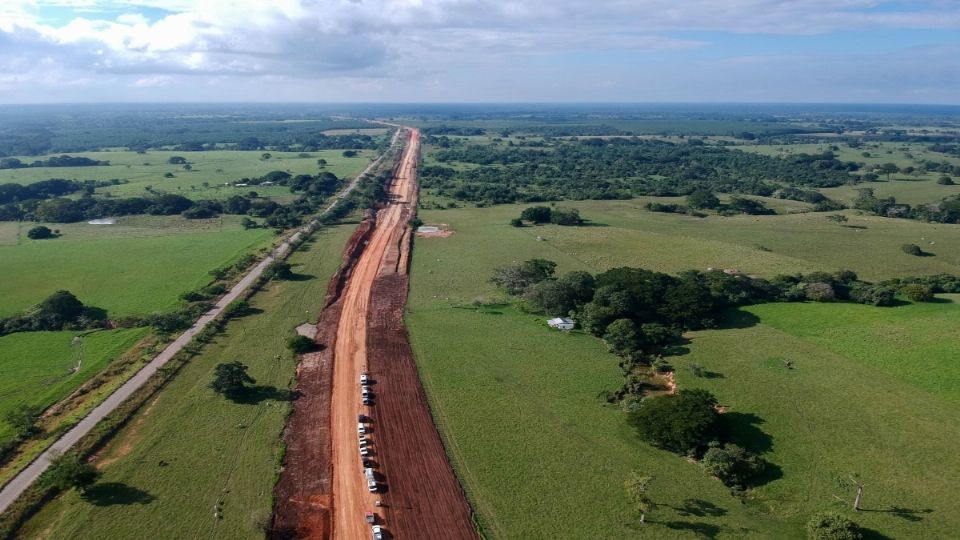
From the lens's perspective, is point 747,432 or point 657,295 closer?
point 747,432

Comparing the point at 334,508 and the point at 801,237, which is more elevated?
the point at 801,237

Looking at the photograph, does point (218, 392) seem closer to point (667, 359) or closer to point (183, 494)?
point (183, 494)

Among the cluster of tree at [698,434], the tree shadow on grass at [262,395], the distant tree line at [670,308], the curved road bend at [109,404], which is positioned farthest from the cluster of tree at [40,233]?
the cluster of tree at [698,434]

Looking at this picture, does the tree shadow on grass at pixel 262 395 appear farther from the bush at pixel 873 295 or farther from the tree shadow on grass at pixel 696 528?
the bush at pixel 873 295

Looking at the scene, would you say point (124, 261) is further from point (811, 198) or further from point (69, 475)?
point (811, 198)

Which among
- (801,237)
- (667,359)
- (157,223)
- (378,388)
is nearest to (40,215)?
(157,223)

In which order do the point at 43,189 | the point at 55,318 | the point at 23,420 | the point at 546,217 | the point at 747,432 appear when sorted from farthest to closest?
the point at 43,189 → the point at 546,217 → the point at 55,318 → the point at 747,432 → the point at 23,420

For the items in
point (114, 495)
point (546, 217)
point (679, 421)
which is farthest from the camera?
point (546, 217)

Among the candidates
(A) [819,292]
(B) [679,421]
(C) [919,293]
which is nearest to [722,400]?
(B) [679,421]
